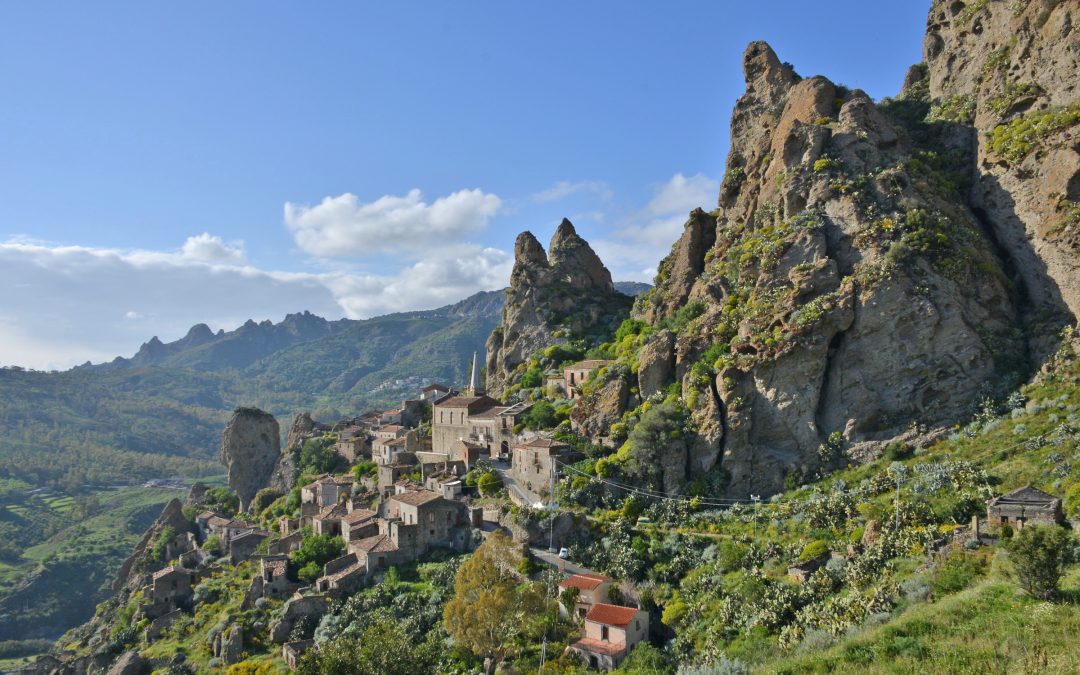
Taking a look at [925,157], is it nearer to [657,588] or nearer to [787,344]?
[787,344]

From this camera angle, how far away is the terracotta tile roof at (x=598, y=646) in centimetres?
3322

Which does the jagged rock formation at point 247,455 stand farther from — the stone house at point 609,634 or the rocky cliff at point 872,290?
the stone house at point 609,634

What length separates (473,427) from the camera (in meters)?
64.4

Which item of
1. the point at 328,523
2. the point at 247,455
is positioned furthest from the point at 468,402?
the point at 247,455

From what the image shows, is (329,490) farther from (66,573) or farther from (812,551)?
(66,573)

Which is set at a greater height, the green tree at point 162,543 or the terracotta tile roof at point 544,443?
the terracotta tile roof at point 544,443

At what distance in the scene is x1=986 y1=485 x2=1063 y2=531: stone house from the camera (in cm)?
2866

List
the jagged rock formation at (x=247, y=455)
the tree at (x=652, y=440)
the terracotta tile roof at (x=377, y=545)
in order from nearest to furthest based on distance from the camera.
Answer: the tree at (x=652, y=440) < the terracotta tile roof at (x=377, y=545) < the jagged rock formation at (x=247, y=455)

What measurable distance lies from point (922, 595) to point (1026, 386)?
20.6m

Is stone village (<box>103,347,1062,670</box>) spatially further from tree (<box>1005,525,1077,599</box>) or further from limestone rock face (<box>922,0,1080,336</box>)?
limestone rock face (<box>922,0,1080,336</box>)

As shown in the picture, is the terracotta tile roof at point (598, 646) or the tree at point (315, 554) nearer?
the terracotta tile roof at point (598, 646)

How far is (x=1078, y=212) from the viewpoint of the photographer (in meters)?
41.9

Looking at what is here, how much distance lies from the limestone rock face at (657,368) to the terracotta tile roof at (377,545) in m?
21.0

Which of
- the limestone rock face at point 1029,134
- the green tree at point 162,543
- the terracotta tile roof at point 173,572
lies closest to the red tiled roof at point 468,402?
the terracotta tile roof at point 173,572
